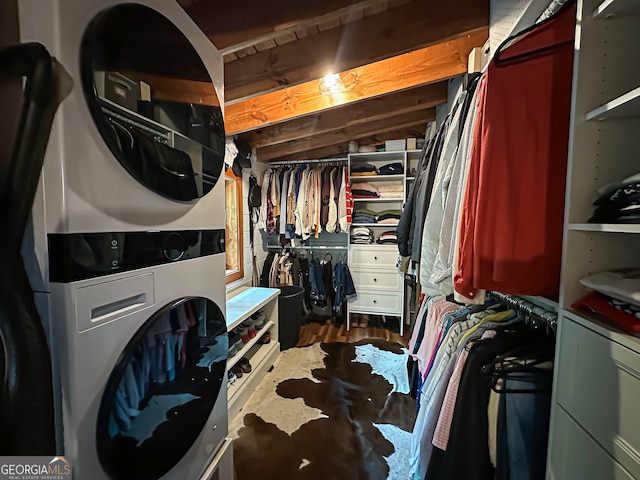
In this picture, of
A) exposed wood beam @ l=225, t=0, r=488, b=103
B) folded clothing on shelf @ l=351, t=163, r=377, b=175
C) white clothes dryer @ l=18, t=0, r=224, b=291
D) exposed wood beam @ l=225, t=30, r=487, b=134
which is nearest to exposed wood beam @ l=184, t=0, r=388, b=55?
exposed wood beam @ l=225, t=0, r=488, b=103

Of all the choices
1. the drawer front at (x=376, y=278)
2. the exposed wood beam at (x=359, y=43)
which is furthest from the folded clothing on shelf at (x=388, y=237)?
the exposed wood beam at (x=359, y=43)

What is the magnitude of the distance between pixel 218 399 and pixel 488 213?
102 centimetres

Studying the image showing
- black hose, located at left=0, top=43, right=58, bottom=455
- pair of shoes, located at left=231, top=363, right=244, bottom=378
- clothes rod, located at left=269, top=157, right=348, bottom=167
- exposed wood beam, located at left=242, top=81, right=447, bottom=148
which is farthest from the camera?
clothes rod, located at left=269, top=157, right=348, bottom=167

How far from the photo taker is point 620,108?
63 cm

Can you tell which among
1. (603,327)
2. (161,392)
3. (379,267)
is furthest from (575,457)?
(379,267)

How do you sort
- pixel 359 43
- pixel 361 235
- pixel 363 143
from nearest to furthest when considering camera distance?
pixel 359 43 < pixel 361 235 < pixel 363 143

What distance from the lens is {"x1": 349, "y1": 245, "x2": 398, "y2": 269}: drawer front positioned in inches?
125

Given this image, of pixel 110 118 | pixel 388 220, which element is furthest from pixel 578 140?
pixel 388 220

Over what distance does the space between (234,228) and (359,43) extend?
6.70 feet

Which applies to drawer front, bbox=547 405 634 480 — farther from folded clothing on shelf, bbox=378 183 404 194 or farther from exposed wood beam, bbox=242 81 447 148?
folded clothing on shelf, bbox=378 183 404 194

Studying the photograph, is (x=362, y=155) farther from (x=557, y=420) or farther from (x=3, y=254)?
(x=3, y=254)

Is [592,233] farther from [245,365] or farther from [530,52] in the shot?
[245,365]

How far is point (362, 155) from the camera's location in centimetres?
325

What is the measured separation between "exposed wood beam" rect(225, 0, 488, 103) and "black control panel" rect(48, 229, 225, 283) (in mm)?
1114
